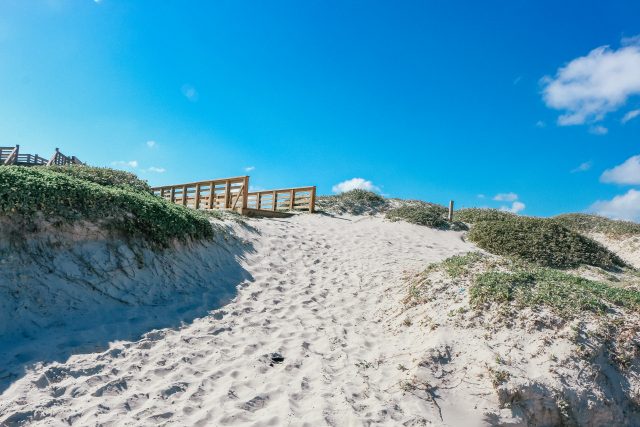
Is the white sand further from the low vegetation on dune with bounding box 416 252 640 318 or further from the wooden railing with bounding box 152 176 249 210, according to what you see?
the wooden railing with bounding box 152 176 249 210

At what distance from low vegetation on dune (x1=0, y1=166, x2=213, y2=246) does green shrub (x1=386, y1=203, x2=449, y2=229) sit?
1078 centimetres

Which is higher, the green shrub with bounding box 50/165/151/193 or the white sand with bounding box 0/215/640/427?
the green shrub with bounding box 50/165/151/193

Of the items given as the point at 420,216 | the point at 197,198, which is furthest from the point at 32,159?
the point at 420,216

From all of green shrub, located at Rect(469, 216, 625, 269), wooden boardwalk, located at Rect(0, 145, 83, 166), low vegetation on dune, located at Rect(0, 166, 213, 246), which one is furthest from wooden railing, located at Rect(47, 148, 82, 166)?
green shrub, located at Rect(469, 216, 625, 269)

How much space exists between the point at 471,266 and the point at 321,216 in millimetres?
9734

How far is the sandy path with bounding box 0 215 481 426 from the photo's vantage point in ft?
14.8

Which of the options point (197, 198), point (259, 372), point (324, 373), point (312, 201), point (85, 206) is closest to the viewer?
point (259, 372)

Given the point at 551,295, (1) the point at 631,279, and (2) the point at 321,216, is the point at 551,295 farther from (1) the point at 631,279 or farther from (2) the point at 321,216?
(2) the point at 321,216

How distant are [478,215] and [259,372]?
17.8 m

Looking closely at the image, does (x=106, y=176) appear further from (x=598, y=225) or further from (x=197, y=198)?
(x=598, y=225)

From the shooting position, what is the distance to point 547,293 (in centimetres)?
732

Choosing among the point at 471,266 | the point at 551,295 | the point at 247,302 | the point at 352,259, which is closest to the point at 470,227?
the point at 352,259

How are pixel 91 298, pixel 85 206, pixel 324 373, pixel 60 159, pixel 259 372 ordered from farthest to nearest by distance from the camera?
1. pixel 60 159
2. pixel 85 206
3. pixel 91 298
4. pixel 324 373
5. pixel 259 372

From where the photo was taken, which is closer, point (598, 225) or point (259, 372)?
point (259, 372)
